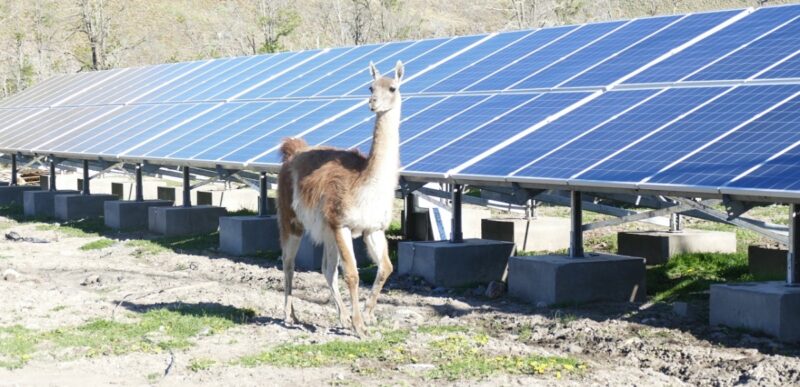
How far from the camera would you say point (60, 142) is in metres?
29.7

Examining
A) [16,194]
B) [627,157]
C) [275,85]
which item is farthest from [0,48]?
[627,157]

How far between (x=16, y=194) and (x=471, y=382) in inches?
1014

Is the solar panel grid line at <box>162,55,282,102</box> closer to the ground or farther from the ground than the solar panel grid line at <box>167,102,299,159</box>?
farther from the ground

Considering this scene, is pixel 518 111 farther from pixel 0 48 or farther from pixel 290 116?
pixel 0 48

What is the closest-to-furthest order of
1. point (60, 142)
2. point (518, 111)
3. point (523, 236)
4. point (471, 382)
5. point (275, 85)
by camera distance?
point (471, 382) < point (518, 111) < point (523, 236) < point (275, 85) < point (60, 142)

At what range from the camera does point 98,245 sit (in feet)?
77.5

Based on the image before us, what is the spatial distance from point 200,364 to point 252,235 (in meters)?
9.77

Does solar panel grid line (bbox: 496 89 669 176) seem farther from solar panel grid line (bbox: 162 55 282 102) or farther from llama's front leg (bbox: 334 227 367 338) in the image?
solar panel grid line (bbox: 162 55 282 102)

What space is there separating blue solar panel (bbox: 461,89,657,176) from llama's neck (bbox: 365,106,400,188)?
244cm

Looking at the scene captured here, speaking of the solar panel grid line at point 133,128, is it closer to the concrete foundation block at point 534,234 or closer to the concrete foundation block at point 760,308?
the concrete foundation block at point 534,234

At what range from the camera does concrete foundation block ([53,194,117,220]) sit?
94.7 ft

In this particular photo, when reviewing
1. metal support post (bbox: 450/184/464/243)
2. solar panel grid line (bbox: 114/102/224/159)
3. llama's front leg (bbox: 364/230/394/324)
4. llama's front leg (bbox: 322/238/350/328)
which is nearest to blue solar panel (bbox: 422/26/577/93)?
metal support post (bbox: 450/184/464/243)

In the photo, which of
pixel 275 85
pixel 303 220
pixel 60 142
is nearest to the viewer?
pixel 303 220

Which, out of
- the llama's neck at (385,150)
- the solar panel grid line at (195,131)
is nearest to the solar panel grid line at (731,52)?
the llama's neck at (385,150)
